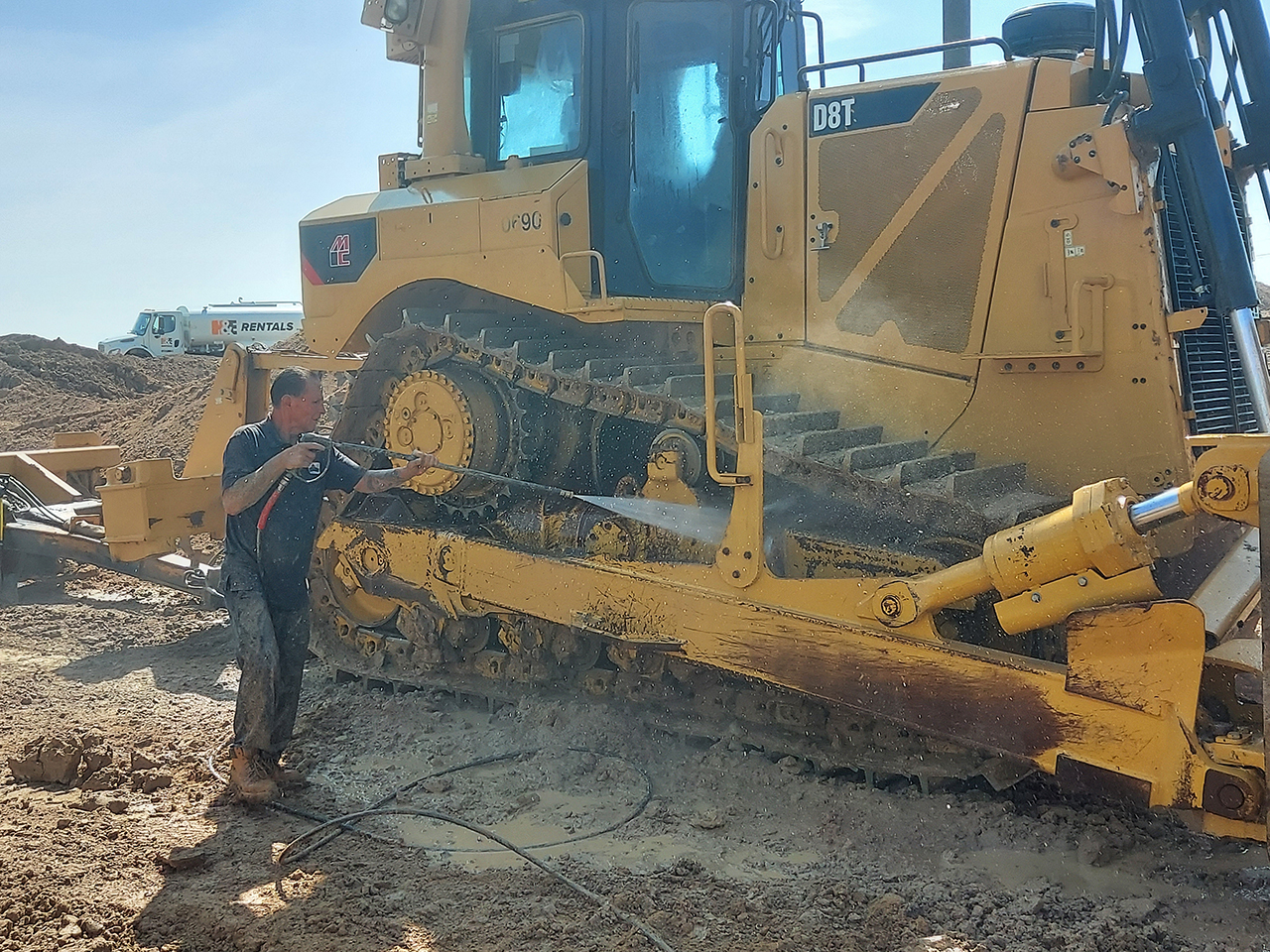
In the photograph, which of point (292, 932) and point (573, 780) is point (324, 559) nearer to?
point (573, 780)

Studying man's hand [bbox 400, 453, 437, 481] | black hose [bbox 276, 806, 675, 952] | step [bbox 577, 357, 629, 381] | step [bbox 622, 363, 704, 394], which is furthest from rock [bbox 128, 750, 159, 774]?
step [bbox 622, 363, 704, 394]

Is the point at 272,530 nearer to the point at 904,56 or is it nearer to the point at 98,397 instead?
the point at 904,56

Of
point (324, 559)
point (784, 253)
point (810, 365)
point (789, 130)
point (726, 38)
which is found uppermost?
point (726, 38)

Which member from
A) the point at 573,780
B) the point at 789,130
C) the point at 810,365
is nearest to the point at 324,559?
the point at 573,780

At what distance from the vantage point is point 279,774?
4.59m

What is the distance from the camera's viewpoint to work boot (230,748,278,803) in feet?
14.5

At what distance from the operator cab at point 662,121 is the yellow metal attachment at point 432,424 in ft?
2.94

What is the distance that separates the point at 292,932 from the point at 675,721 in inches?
73.6

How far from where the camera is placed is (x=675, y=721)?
15.9 ft

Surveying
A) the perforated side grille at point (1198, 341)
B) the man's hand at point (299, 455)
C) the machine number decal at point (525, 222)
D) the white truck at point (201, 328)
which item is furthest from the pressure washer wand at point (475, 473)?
the white truck at point (201, 328)

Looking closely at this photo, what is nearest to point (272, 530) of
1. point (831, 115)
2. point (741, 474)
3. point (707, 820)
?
point (741, 474)

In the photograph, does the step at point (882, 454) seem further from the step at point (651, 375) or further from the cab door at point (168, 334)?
the cab door at point (168, 334)

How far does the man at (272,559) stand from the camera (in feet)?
15.0

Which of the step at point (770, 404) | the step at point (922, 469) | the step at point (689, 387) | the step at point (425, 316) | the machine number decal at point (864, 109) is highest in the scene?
the machine number decal at point (864, 109)
